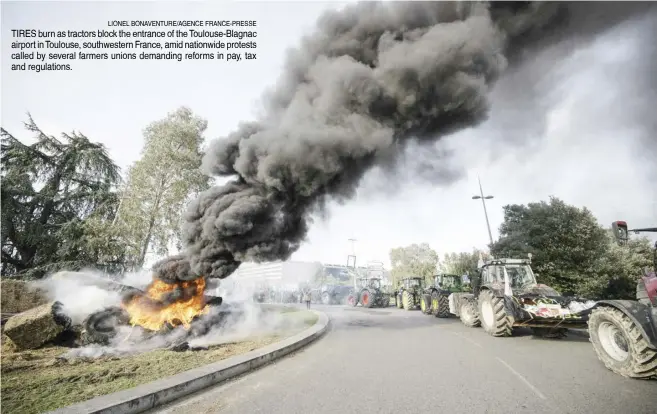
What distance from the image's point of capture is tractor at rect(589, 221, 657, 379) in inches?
171

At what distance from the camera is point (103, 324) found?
773 cm

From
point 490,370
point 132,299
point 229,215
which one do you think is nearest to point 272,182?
point 229,215

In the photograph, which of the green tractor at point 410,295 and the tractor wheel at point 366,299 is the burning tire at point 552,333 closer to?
the green tractor at point 410,295

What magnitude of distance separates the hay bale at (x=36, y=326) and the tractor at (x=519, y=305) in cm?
1141

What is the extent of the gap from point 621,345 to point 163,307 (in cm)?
1047

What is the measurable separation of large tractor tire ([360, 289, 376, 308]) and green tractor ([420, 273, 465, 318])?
6.36 m

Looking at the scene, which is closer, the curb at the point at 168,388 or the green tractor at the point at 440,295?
the curb at the point at 168,388

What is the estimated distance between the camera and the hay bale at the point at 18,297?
969 centimetres

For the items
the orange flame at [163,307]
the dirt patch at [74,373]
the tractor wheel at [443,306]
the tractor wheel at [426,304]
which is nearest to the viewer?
the dirt patch at [74,373]

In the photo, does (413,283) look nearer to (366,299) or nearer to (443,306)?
(366,299)

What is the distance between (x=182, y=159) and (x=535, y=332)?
18.1 m

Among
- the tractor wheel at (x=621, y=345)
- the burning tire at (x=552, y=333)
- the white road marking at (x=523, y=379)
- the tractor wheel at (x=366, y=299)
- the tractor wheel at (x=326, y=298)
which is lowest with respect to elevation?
the tractor wheel at (x=326, y=298)

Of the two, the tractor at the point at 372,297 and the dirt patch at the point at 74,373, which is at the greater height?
the dirt patch at the point at 74,373

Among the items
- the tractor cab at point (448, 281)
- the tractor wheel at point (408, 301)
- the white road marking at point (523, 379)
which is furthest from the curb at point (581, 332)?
the tractor wheel at point (408, 301)
